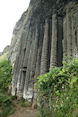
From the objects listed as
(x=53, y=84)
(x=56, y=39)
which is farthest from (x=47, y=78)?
(x=56, y=39)

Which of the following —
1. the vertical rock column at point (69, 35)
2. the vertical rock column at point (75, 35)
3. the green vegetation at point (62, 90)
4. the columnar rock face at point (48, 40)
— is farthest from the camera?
the columnar rock face at point (48, 40)

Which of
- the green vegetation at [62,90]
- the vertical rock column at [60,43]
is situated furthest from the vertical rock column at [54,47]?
the green vegetation at [62,90]

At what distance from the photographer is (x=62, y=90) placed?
3.73 m

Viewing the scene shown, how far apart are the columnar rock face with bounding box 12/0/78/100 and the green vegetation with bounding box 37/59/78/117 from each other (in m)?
5.33

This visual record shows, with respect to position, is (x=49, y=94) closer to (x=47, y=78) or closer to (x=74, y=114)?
(x=47, y=78)

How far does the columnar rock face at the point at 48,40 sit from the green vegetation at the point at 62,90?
17.5ft

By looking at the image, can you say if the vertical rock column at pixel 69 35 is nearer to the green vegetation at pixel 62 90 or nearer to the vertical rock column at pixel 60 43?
the vertical rock column at pixel 60 43

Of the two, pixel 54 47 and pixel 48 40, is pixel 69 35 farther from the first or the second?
pixel 48 40

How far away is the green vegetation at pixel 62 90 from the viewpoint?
319cm

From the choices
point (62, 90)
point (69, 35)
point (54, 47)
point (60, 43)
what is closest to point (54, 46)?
point (54, 47)

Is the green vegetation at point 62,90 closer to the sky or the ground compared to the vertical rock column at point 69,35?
closer to the ground

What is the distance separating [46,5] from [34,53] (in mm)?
6444

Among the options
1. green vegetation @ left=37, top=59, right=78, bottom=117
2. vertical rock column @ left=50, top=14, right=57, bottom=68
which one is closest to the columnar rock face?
vertical rock column @ left=50, top=14, right=57, bottom=68

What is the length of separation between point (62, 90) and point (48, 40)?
9.08 meters
